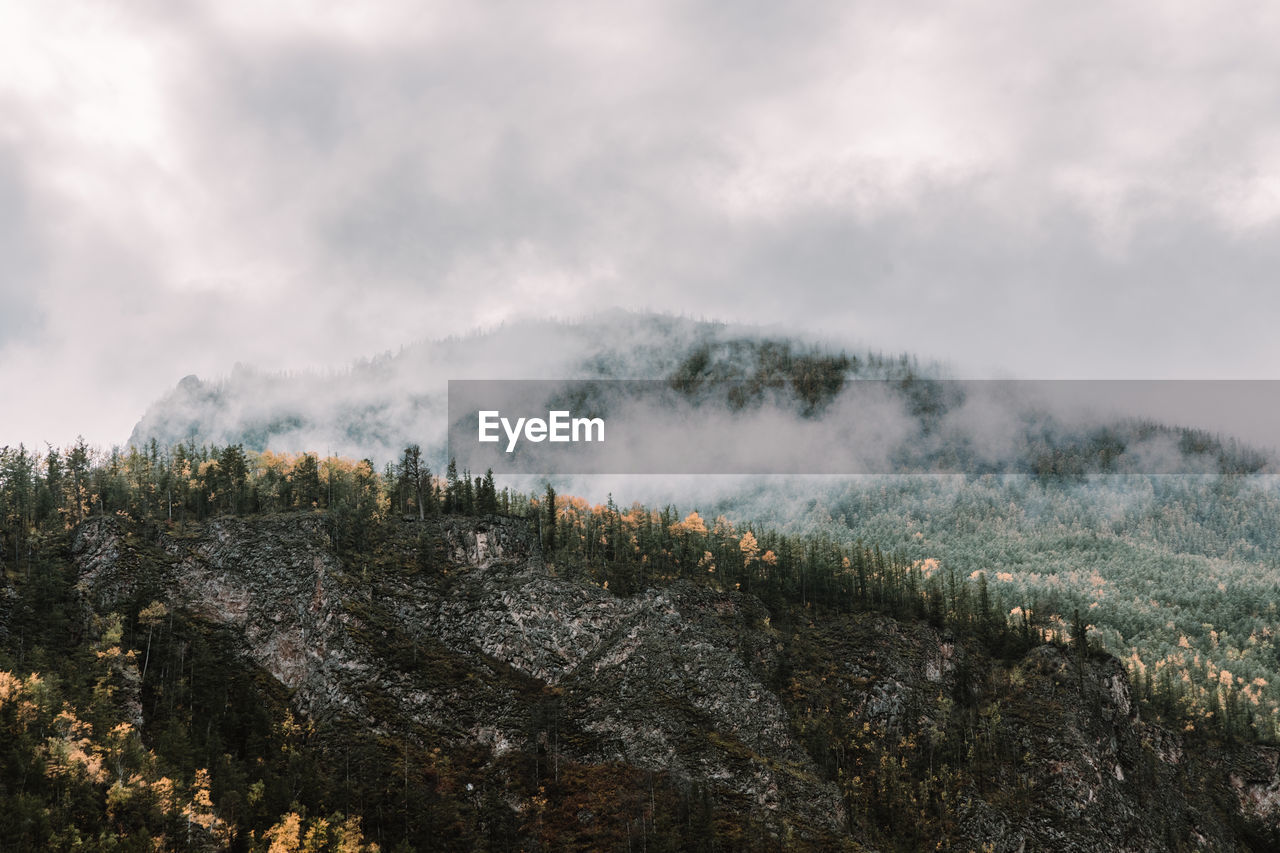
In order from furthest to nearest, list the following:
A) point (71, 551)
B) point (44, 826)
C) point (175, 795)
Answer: point (71, 551)
point (175, 795)
point (44, 826)

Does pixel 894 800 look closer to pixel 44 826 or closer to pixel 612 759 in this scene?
pixel 612 759

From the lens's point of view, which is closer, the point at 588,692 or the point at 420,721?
the point at 420,721

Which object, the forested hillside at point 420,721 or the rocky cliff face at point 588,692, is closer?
the forested hillside at point 420,721

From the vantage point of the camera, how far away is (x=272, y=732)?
150375mm

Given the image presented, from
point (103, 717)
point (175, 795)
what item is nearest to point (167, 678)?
point (103, 717)

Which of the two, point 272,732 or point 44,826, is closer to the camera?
point 44,826

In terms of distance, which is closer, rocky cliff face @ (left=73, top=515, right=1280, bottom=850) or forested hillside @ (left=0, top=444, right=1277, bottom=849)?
forested hillside @ (left=0, top=444, right=1277, bottom=849)

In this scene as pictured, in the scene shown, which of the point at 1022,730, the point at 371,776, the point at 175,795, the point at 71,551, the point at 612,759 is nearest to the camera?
the point at 175,795

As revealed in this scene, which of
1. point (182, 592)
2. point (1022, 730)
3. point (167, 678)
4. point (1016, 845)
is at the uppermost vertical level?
point (182, 592)

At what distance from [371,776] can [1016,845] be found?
13325 cm

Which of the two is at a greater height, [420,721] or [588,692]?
[588,692]

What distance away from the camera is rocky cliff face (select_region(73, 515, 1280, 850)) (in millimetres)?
160500

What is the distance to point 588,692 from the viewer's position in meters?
175

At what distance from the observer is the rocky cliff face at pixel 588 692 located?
527ft
